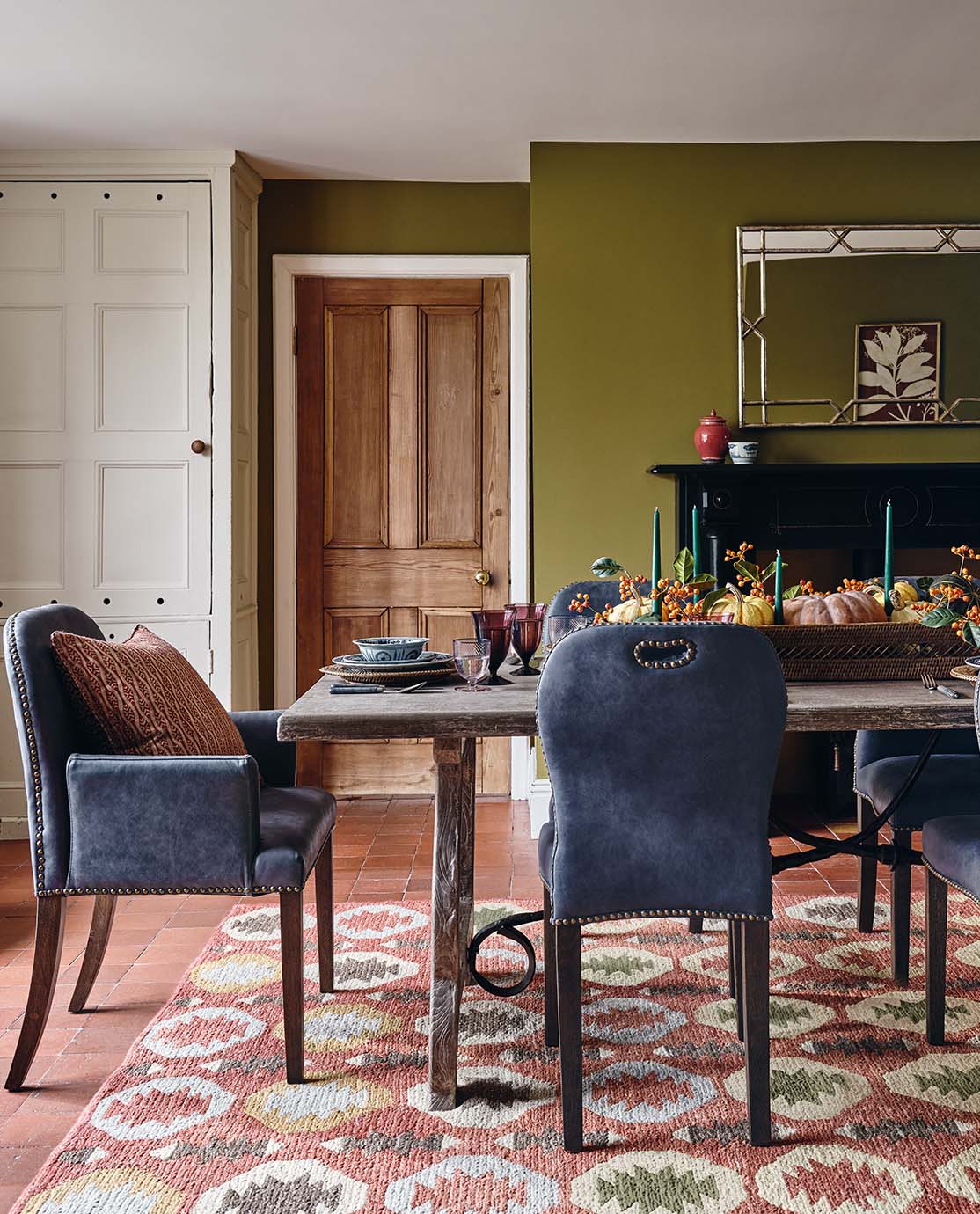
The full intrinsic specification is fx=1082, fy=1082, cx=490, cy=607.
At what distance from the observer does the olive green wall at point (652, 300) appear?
412 centimetres

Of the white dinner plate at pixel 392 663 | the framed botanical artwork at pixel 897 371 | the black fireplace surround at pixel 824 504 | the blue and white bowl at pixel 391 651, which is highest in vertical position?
the framed botanical artwork at pixel 897 371

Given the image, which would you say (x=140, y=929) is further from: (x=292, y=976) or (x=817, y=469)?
(x=817, y=469)

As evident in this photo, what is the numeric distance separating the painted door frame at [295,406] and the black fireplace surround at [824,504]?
689mm

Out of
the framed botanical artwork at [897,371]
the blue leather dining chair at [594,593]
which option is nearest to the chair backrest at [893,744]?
the blue leather dining chair at [594,593]

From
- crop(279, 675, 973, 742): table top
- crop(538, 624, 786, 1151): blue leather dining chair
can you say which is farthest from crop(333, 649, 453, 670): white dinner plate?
crop(538, 624, 786, 1151): blue leather dining chair

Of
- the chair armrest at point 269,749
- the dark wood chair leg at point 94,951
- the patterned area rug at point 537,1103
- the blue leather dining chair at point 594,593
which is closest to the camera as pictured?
the patterned area rug at point 537,1103

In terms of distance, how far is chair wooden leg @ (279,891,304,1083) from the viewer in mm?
2090

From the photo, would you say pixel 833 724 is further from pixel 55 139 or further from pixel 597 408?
pixel 55 139

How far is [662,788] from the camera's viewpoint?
1835mm

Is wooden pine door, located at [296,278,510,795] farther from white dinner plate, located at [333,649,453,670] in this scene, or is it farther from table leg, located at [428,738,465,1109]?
table leg, located at [428,738,465,1109]

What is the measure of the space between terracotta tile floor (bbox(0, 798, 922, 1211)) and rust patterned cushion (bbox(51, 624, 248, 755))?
2.24 ft

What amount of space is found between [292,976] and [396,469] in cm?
283

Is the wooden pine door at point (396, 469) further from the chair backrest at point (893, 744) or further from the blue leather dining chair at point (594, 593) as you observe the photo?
the chair backrest at point (893, 744)

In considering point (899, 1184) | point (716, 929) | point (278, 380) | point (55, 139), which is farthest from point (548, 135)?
point (899, 1184)
